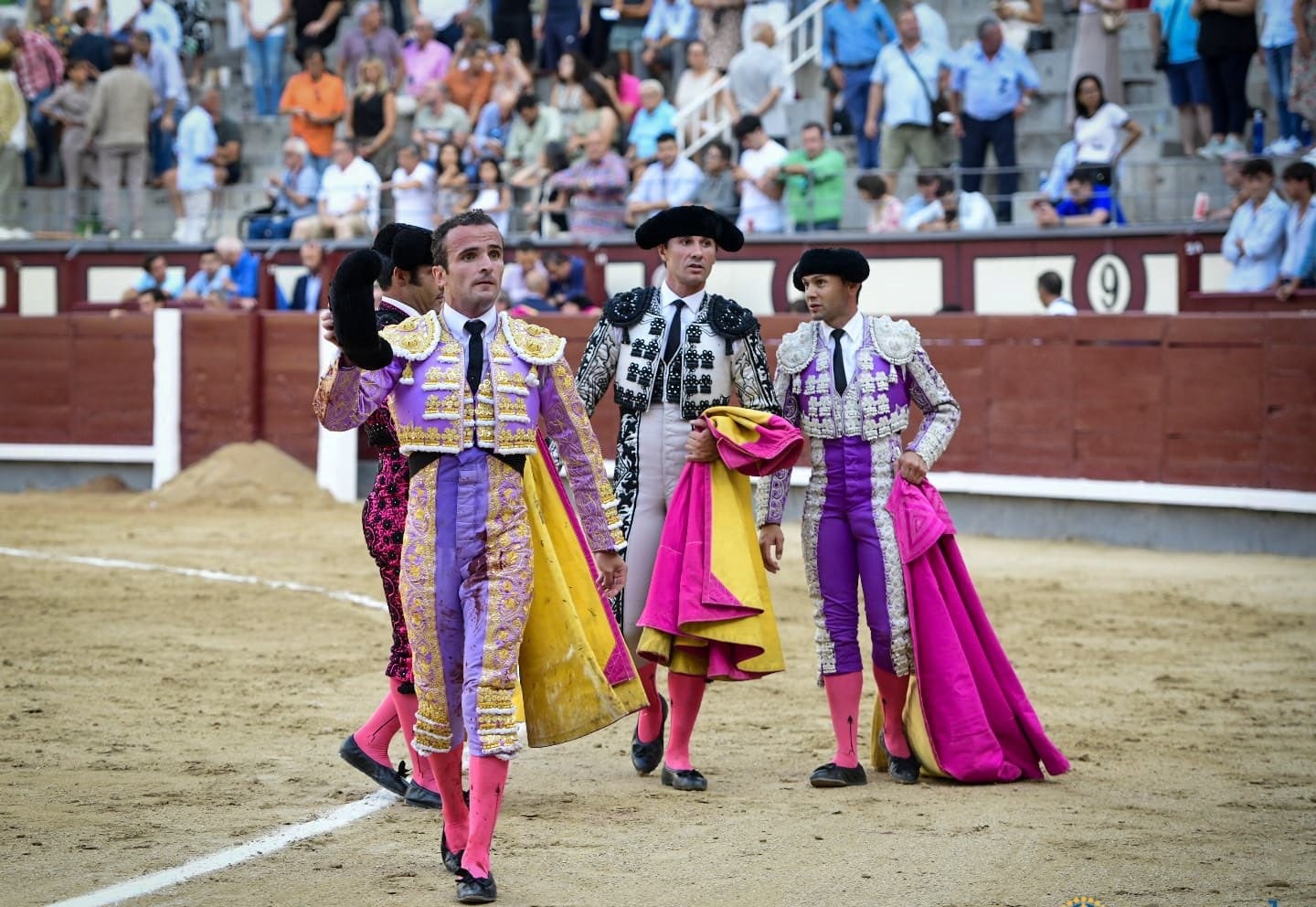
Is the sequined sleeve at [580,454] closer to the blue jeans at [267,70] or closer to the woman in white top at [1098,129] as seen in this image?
the woman in white top at [1098,129]

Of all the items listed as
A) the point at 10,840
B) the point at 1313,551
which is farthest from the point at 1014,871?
the point at 1313,551

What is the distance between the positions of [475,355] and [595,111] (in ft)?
32.7

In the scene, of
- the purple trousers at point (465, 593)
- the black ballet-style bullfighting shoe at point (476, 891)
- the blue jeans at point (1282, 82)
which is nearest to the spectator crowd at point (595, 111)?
the blue jeans at point (1282, 82)

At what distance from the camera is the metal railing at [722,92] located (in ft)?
45.6

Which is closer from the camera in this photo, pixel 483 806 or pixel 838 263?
pixel 483 806

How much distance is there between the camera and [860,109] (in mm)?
13305

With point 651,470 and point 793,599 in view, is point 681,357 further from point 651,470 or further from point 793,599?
point 793,599

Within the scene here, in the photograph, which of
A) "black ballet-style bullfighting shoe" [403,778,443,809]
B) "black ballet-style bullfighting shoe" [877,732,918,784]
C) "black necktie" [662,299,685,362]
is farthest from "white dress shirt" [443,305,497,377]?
"black ballet-style bullfighting shoe" [877,732,918,784]

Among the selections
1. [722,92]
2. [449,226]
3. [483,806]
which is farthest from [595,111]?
[483,806]

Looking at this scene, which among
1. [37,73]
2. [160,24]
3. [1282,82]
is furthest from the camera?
[160,24]

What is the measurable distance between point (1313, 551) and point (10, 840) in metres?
7.72

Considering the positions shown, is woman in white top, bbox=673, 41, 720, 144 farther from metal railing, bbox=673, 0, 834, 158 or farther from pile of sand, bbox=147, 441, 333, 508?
pile of sand, bbox=147, 441, 333, 508

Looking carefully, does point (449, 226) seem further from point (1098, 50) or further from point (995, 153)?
point (1098, 50)

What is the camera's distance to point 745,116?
42.3 feet
